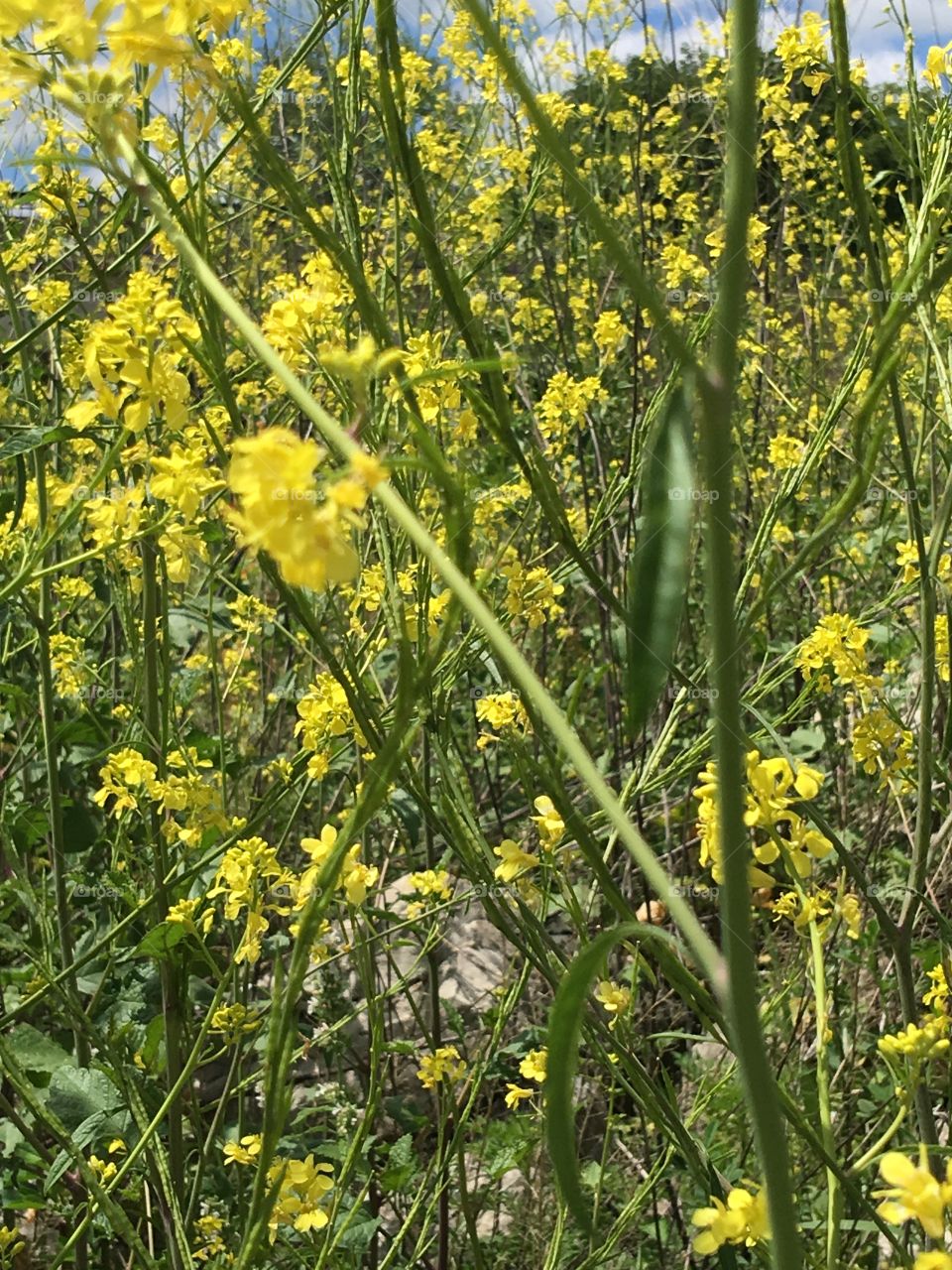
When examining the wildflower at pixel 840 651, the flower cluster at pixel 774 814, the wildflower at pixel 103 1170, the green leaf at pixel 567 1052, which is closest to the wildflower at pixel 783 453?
the wildflower at pixel 840 651

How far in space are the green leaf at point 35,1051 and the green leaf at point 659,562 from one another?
1.69m

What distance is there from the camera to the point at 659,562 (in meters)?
0.53

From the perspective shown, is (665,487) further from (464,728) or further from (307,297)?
(464,728)

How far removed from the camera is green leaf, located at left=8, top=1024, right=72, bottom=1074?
195cm

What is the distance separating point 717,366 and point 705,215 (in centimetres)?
436

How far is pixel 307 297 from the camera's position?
32.7 inches

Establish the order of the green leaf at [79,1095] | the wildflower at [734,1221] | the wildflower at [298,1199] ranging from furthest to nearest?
1. the green leaf at [79,1095]
2. the wildflower at [298,1199]
3. the wildflower at [734,1221]

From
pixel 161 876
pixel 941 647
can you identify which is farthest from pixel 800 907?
pixel 941 647

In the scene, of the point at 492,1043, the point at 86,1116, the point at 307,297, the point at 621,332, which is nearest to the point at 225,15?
the point at 307,297

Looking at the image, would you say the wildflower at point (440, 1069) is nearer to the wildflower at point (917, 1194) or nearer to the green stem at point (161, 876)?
the green stem at point (161, 876)

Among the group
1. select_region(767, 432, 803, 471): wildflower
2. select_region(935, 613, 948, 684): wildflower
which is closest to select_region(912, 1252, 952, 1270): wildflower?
select_region(935, 613, 948, 684): wildflower

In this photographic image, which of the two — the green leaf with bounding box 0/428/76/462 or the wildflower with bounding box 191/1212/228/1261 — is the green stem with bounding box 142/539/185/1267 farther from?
the green leaf with bounding box 0/428/76/462

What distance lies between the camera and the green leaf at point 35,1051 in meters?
1.95

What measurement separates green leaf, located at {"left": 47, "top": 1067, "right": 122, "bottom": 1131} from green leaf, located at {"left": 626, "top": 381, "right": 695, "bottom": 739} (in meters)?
1.48
